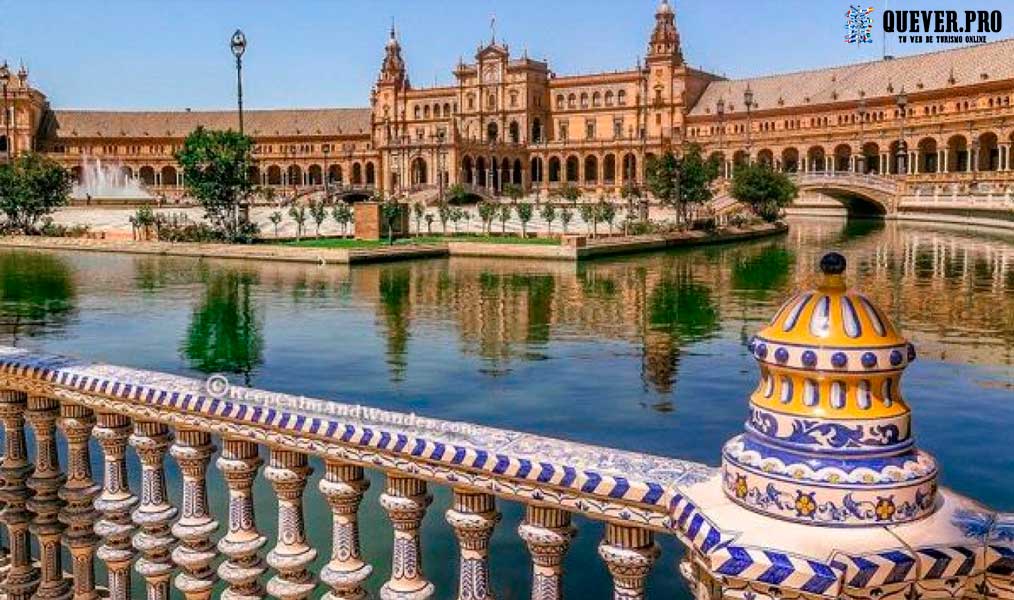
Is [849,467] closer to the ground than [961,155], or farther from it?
closer to the ground

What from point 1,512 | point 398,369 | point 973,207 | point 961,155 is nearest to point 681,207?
point 973,207

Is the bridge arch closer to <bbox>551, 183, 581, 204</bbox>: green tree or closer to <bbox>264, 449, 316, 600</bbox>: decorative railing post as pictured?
<bbox>551, 183, 581, 204</bbox>: green tree

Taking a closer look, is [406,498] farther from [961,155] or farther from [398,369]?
[961,155]

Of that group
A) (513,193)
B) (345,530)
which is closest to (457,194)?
(513,193)

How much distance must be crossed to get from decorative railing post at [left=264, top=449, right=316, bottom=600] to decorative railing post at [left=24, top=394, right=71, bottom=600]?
152 centimetres

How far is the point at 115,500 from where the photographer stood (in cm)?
455

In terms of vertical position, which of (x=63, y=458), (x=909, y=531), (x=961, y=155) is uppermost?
(x=961, y=155)

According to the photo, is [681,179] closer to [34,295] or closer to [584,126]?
[34,295]

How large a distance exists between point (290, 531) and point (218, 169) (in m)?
46.4

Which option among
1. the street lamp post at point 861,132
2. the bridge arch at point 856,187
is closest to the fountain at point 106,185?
the bridge arch at point 856,187

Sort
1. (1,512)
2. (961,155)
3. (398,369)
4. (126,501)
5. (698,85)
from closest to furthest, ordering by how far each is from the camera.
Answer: (126,501)
(1,512)
(398,369)
(961,155)
(698,85)

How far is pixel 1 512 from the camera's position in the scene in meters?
5.02

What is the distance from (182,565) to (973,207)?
64.0 m

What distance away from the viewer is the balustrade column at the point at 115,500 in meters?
4.53
